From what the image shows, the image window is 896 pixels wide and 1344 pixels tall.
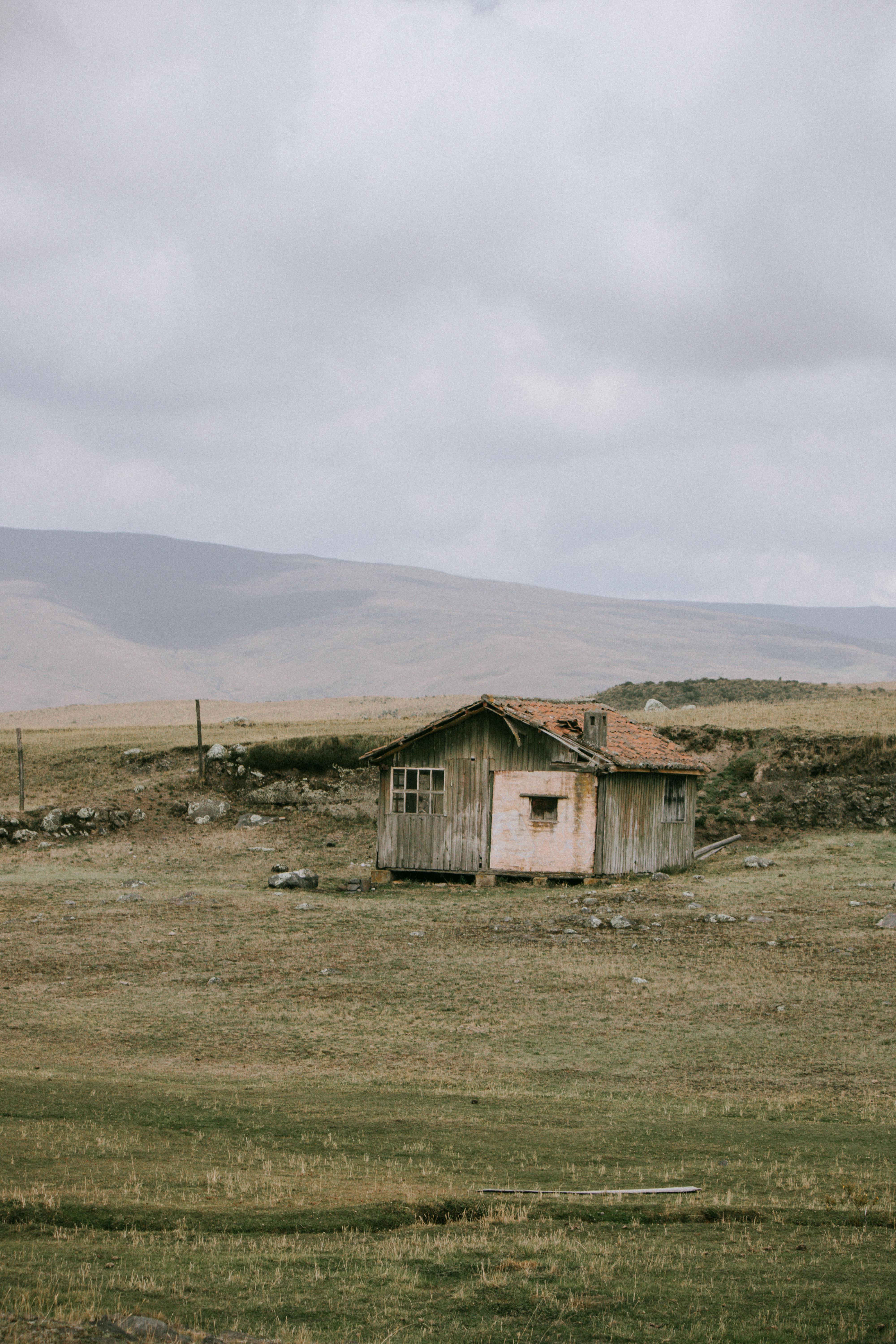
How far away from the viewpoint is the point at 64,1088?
1576cm

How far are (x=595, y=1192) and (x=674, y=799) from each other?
99.2 feet

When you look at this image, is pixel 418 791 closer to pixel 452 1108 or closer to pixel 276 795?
pixel 276 795

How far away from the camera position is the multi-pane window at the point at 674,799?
4059 cm

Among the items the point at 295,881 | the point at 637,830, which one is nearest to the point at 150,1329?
the point at 295,881

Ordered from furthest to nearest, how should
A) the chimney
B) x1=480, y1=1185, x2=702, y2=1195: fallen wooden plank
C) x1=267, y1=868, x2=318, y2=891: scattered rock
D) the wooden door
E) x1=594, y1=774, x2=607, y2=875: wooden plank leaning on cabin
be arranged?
the wooden door
the chimney
x1=594, y1=774, x2=607, y2=875: wooden plank leaning on cabin
x1=267, y1=868, x2=318, y2=891: scattered rock
x1=480, y1=1185, x2=702, y2=1195: fallen wooden plank

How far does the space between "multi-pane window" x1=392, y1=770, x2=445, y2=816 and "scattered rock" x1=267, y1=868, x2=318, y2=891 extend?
150 inches

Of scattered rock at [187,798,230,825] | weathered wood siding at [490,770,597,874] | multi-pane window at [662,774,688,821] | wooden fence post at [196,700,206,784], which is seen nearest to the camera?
weathered wood siding at [490,770,597,874]

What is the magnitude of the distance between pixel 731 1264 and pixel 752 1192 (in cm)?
269

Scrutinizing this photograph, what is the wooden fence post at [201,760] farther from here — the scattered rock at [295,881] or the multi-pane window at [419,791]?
the scattered rock at [295,881]

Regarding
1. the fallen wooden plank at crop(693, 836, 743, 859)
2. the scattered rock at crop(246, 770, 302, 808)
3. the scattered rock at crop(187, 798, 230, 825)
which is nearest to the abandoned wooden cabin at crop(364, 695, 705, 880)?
the fallen wooden plank at crop(693, 836, 743, 859)

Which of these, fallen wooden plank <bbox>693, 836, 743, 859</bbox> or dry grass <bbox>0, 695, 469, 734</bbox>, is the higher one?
dry grass <bbox>0, 695, 469, 734</bbox>

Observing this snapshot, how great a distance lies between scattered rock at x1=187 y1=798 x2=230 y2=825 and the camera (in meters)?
50.8

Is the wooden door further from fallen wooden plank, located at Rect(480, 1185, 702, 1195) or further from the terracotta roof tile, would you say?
fallen wooden plank, located at Rect(480, 1185, 702, 1195)

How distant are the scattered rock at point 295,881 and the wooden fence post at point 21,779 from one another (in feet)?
51.1
